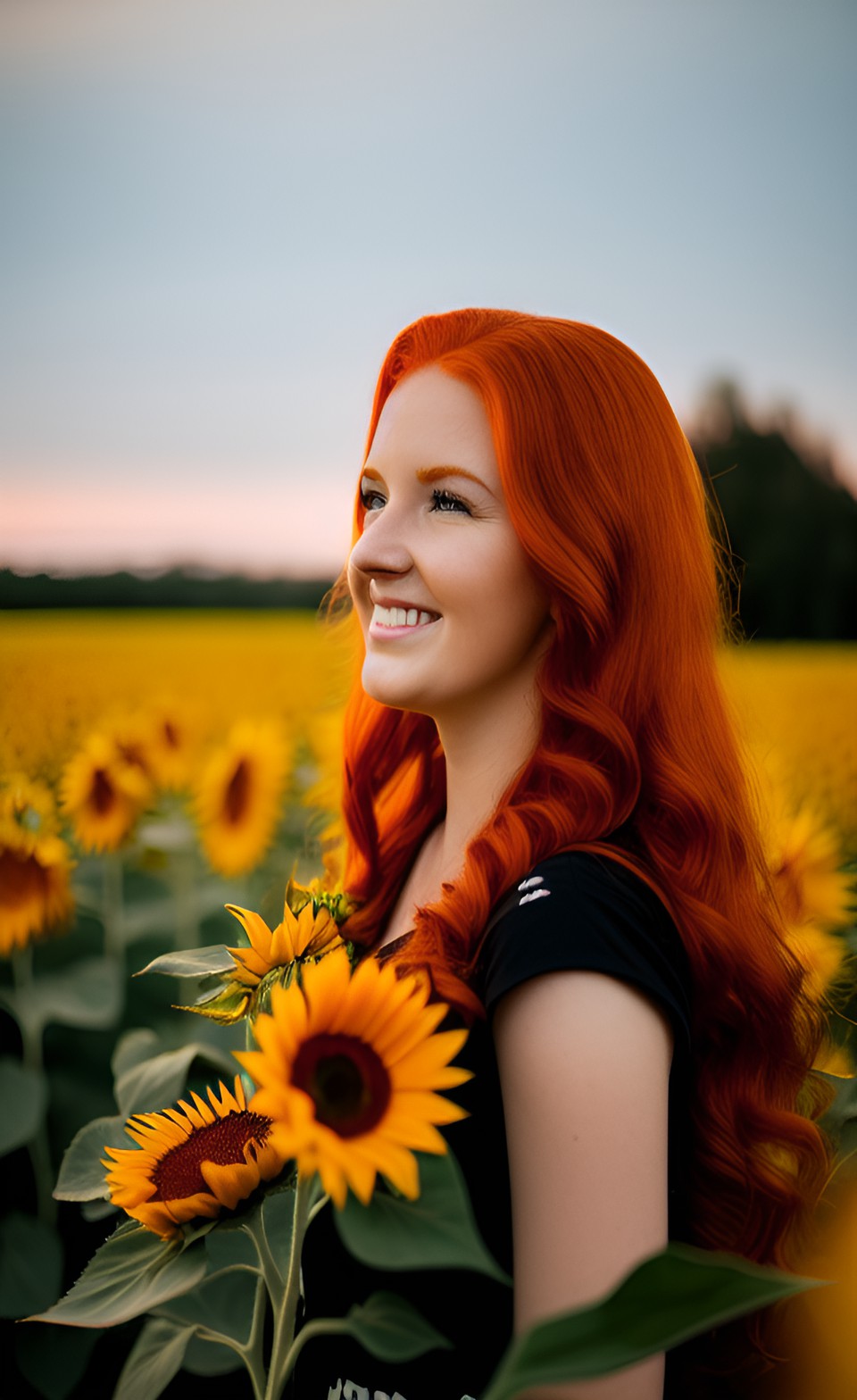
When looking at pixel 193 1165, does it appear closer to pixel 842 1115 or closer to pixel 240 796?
pixel 842 1115

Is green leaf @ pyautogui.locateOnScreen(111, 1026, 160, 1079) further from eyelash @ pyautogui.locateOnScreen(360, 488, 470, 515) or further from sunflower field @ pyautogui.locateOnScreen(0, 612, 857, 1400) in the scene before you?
eyelash @ pyautogui.locateOnScreen(360, 488, 470, 515)

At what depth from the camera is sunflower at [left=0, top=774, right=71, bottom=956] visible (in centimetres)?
152

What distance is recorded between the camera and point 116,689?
5.86 feet

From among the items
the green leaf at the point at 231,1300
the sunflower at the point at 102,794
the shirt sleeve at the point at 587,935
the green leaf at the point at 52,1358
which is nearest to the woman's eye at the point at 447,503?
the shirt sleeve at the point at 587,935

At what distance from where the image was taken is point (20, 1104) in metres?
1.56

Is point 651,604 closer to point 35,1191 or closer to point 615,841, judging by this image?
point 615,841

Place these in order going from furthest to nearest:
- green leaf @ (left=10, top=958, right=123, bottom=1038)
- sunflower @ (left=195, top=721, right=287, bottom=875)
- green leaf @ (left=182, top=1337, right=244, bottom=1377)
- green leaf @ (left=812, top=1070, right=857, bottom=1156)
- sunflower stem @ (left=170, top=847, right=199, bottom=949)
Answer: sunflower stem @ (left=170, top=847, right=199, bottom=949) < sunflower @ (left=195, top=721, right=287, bottom=875) < green leaf @ (left=10, top=958, right=123, bottom=1038) < green leaf @ (left=182, top=1337, right=244, bottom=1377) < green leaf @ (left=812, top=1070, right=857, bottom=1156)

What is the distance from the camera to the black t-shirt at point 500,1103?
0.78 m

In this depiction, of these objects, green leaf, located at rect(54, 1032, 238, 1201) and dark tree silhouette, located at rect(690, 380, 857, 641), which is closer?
green leaf, located at rect(54, 1032, 238, 1201)

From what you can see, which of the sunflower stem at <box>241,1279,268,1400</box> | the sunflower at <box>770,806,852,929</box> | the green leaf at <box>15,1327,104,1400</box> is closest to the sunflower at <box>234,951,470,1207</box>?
the sunflower stem at <box>241,1279,268,1400</box>

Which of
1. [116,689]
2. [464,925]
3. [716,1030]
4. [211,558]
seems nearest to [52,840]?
[116,689]

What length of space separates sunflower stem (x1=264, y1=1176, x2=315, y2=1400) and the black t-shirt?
0.14 metres

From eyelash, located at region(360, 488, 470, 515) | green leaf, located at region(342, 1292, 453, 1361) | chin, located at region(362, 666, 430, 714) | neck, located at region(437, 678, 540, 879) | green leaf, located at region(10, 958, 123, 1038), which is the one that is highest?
eyelash, located at region(360, 488, 470, 515)

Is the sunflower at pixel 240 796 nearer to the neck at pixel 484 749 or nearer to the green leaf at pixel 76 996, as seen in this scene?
the green leaf at pixel 76 996
